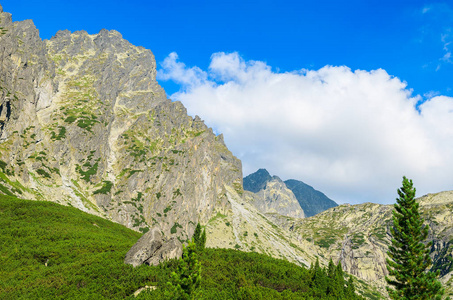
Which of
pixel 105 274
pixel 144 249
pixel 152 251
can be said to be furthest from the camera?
pixel 152 251

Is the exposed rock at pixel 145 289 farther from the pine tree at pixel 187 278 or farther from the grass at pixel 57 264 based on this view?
the pine tree at pixel 187 278

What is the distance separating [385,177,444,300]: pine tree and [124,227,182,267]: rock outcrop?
31960mm

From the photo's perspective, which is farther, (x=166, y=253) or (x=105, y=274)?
(x=166, y=253)

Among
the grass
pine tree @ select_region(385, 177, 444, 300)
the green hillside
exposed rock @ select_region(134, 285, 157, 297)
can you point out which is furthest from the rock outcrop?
pine tree @ select_region(385, 177, 444, 300)

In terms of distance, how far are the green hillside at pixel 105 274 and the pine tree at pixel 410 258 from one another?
1451cm

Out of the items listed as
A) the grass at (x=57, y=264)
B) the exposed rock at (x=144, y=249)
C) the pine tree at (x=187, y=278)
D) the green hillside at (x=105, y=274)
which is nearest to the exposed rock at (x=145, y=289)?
the green hillside at (x=105, y=274)

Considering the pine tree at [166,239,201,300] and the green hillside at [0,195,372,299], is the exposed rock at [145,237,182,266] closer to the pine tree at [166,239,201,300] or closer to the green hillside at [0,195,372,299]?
the green hillside at [0,195,372,299]

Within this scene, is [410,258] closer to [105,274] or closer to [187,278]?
[187,278]

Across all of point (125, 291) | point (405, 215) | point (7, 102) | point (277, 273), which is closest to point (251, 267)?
point (277, 273)

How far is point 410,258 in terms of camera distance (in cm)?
3466

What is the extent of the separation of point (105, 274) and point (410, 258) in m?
40.6

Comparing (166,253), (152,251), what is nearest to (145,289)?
(166,253)

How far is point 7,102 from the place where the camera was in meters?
194

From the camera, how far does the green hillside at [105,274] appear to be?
127 ft
